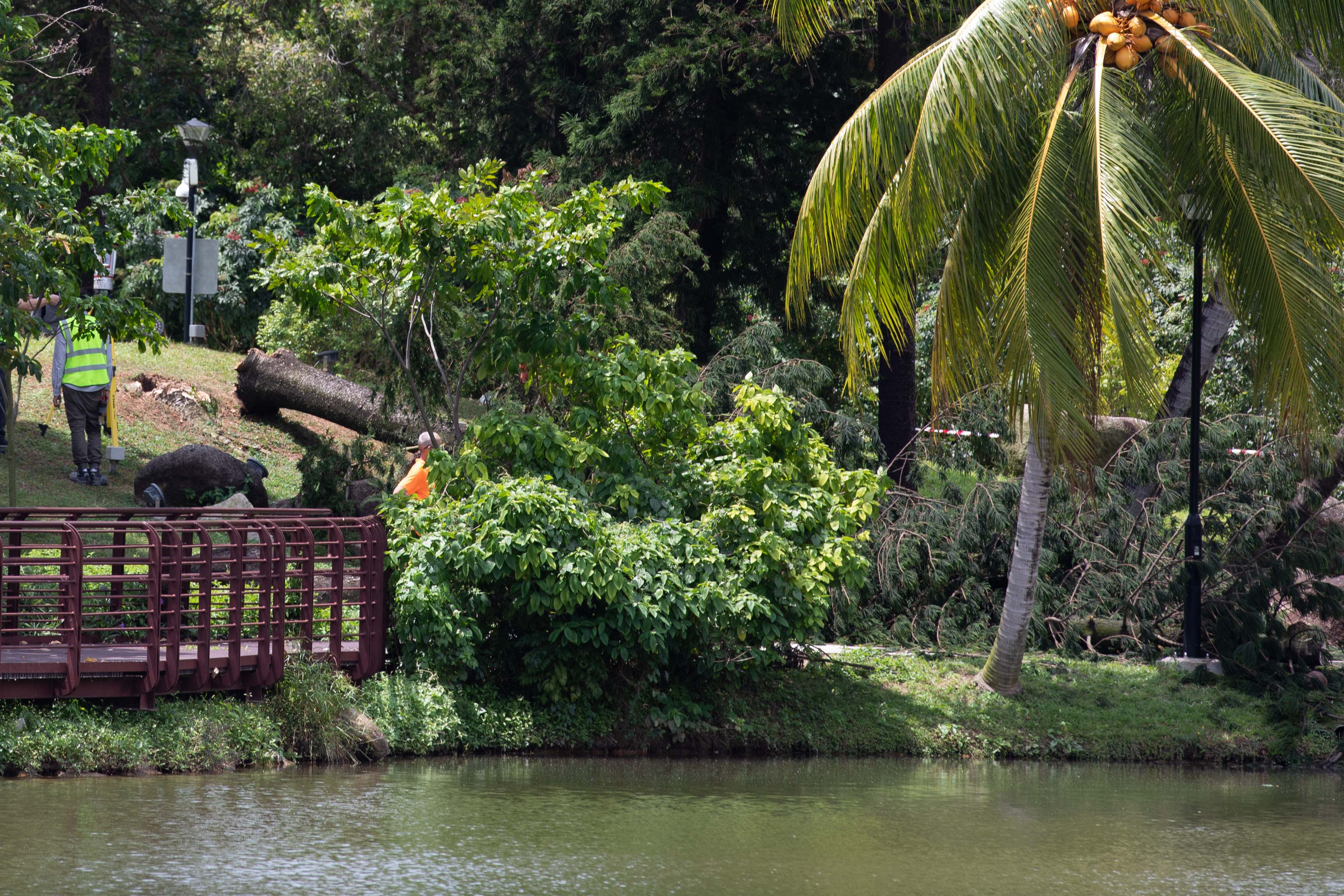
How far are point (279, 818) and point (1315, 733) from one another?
10.3 metres

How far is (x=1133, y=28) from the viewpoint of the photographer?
1252 centimetres

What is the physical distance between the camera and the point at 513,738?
13203 mm

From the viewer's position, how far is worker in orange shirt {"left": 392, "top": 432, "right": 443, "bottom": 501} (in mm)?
14266

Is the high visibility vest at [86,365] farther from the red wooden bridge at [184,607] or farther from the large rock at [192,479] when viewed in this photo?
the red wooden bridge at [184,607]

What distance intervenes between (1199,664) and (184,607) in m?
10.6

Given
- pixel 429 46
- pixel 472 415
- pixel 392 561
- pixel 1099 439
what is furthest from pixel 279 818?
pixel 429 46

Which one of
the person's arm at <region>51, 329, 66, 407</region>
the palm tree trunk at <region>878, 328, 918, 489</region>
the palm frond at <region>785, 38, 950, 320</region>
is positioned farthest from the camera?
the palm tree trunk at <region>878, 328, 918, 489</region>

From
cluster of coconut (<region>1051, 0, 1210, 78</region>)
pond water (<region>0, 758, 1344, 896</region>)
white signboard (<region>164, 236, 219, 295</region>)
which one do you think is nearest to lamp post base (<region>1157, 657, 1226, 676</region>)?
pond water (<region>0, 758, 1344, 896</region>)

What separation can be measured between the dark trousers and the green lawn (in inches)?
Result: 15.2

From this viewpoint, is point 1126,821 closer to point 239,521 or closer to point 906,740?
point 906,740

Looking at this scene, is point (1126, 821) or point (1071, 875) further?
point (1126, 821)

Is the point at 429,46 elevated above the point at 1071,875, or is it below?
above

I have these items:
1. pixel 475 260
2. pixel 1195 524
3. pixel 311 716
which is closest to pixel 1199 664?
pixel 1195 524

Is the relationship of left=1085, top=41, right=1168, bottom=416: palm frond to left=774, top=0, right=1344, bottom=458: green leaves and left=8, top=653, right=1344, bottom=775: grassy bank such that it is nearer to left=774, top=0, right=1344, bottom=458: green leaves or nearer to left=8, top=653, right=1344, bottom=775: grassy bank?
left=774, top=0, right=1344, bottom=458: green leaves
